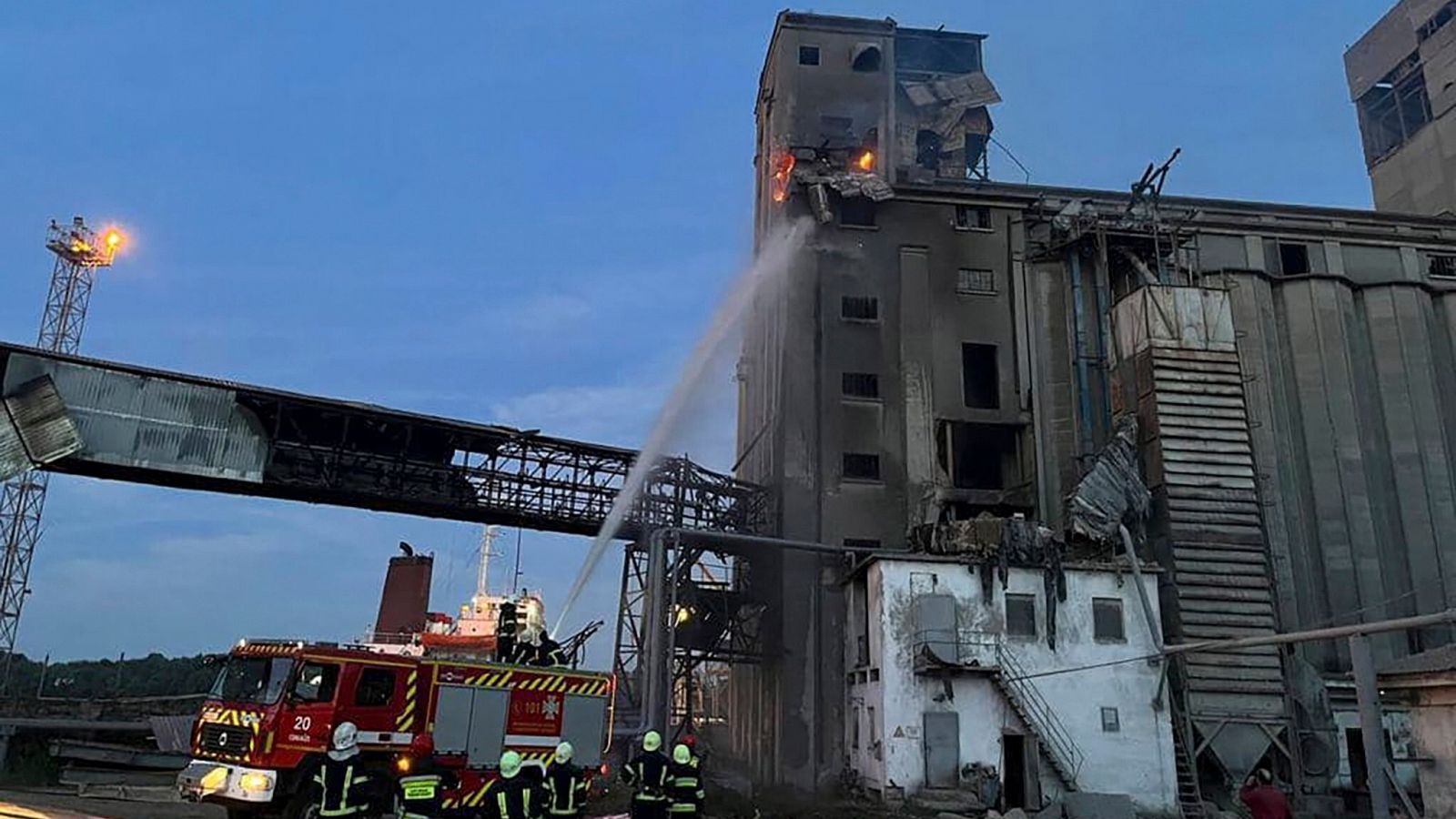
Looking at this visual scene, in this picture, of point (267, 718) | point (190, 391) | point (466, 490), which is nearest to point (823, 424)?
point (466, 490)

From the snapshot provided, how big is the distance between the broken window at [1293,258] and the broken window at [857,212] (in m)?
15.6

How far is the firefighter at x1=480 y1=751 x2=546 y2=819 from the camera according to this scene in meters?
9.77

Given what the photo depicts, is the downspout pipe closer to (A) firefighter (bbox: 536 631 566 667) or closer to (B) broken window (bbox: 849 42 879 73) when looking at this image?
(B) broken window (bbox: 849 42 879 73)

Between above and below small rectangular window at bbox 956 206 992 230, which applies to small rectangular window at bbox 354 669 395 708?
below

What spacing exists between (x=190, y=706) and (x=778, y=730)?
18.4 m

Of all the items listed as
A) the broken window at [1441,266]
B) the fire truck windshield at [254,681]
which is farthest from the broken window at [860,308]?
the fire truck windshield at [254,681]

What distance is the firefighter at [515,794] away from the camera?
9.77 meters

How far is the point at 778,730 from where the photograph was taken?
29.8 m

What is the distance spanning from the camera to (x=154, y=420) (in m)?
24.3

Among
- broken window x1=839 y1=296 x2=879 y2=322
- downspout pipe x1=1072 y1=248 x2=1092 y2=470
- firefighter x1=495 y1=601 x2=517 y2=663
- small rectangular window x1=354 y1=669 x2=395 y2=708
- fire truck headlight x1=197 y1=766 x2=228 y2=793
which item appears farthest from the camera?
broken window x1=839 y1=296 x2=879 y2=322

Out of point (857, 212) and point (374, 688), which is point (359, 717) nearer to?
point (374, 688)

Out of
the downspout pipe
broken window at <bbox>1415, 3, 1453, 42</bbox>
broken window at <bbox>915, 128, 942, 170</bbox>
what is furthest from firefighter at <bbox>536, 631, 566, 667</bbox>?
broken window at <bbox>1415, 3, 1453, 42</bbox>

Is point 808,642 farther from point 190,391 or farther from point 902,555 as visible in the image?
point 190,391

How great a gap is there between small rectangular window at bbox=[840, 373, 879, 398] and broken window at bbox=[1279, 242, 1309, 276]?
16.4m
